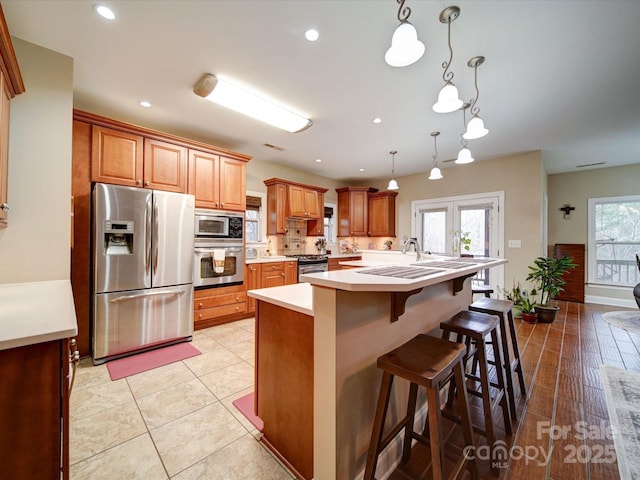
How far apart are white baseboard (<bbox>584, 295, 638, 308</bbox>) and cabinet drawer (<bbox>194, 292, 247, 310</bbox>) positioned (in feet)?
22.0

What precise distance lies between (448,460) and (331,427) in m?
0.87

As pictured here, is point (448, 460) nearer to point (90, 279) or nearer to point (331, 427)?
point (331, 427)

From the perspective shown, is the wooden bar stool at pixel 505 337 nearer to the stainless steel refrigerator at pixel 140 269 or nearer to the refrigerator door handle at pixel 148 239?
the stainless steel refrigerator at pixel 140 269

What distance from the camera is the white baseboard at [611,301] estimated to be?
478cm

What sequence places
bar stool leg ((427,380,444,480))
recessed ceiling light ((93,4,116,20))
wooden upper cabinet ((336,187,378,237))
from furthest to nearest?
wooden upper cabinet ((336,187,378,237)), recessed ceiling light ((93,4,116,20)), bar stool leg ((427,380,444,480))

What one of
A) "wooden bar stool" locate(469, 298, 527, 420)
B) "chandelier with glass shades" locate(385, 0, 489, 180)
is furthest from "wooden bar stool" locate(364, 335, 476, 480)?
"chandelier with glass shades" locate(385, 0, 489, 180)

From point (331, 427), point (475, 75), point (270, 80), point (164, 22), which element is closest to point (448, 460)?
point (331, 427)

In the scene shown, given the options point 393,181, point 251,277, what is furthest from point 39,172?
point 393,181

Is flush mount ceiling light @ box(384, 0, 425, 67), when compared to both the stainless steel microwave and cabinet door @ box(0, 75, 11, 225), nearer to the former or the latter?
cabinet door @ box(0, 75, 11, 225)

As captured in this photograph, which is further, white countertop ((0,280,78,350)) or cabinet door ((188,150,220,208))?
cabinet door ((188,150,220,208))

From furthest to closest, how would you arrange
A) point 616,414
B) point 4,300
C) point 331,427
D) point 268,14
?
point 616,414
point 268,14
point 4,300
point 331,427

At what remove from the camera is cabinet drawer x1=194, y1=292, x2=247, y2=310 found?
3.30 m

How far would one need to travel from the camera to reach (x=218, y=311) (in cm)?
348

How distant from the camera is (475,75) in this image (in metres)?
2.17
